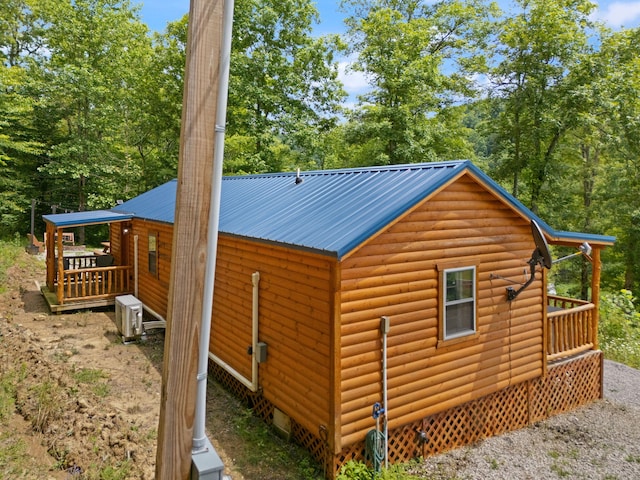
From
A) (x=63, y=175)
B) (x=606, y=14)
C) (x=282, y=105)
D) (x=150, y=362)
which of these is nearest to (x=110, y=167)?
(x=63, y=175)

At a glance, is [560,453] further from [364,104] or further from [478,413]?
[364,104]

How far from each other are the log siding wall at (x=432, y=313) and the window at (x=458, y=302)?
138 millimetres

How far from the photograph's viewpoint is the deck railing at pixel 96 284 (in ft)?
44.2

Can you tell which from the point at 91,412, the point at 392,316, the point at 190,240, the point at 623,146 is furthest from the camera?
the point at 623,146

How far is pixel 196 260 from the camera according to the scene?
3.18 metres

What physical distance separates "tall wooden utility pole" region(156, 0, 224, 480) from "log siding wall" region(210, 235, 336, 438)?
2.75 meters

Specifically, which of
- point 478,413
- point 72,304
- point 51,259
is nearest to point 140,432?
point 478,413

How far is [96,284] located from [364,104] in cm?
1611

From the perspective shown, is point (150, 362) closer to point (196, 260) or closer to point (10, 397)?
point (10, 397)

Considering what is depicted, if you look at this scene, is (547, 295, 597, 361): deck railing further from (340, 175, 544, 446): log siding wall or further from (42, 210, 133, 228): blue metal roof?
(42, 210, 133, 228): blue metal roof

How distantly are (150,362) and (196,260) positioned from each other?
25.3 ft

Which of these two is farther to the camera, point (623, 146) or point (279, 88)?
point (279, 88)

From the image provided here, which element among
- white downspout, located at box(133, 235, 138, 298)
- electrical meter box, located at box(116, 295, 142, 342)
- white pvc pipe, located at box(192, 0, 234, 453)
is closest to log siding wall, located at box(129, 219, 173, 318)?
white downspout, located at box(133, 235, 138, 298)

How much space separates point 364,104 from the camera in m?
23.7
